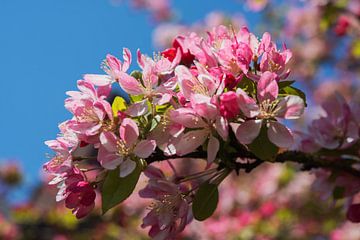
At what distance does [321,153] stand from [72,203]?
2.22ft

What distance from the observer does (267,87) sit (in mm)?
1153

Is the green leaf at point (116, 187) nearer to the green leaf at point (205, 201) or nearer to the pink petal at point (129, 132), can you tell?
the pink petal at point (129, 132)

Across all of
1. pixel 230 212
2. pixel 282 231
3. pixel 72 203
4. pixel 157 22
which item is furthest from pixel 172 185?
pixel 157 22

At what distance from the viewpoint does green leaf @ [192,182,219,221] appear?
4.05 feet

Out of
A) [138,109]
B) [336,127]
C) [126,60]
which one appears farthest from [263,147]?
[336,127]

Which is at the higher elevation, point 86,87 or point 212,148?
Result: point 86,87

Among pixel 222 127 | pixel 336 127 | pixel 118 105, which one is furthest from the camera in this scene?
pixel 336 127

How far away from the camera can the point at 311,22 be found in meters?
6.81

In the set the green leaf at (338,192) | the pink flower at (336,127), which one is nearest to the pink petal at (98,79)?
the pink flower at (336,127)

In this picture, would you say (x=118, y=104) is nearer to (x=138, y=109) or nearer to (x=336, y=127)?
(x=138, y=109)

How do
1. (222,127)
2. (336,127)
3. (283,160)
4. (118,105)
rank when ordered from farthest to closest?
(336,127) < (283,160) < (118,105) < (222,127)

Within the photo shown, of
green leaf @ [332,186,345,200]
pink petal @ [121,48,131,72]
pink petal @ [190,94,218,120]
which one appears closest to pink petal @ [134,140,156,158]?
pink petal @ [190,94,218,120]

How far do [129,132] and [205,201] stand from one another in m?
0.23

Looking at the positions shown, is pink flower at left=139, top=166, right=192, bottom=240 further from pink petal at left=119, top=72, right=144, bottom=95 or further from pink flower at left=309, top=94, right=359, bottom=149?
pink flower at left=309, top=94, right=359, bottom=149
